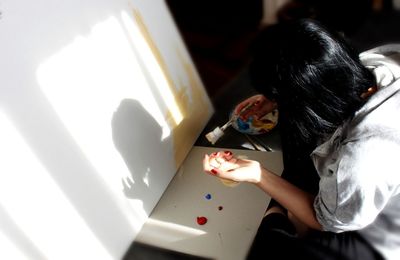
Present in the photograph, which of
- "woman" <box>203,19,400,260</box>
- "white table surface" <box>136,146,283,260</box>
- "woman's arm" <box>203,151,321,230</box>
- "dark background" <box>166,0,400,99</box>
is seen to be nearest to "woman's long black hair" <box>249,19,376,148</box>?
"woman" <box>203,19,400,260</box>

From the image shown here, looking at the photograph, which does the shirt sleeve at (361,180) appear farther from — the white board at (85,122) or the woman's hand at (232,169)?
the white board at (85,122)

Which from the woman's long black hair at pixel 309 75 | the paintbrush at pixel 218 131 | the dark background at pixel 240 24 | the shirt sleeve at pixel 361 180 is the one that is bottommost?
the dark background at pixel 240 24

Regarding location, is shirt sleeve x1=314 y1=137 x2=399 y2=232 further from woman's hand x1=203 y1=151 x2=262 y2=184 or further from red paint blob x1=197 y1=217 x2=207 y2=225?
red paint blob x1=197 y1=217 x2=207 y2=225

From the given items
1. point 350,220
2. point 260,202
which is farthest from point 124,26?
point 350,220

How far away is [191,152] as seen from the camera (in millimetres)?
1006

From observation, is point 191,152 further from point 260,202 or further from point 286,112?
point 286,112

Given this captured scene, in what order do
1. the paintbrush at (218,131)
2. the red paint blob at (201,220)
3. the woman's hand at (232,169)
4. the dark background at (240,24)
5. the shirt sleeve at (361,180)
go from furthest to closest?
1. the dark background at (240,24)
2. the paintbrush at (218,131)
3. the red paint blob at (201,220)
4. the woman's hand at (232,169)
5. the shirt sleeve at (361,180)

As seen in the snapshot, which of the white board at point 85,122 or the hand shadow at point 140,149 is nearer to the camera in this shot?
the white board at point 85,122

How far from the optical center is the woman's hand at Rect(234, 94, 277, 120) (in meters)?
1.00

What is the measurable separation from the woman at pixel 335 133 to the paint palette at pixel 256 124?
27 centimetres

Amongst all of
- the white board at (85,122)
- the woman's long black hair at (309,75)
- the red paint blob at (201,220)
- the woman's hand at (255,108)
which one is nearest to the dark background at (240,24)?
the woman's hand at (255,108)

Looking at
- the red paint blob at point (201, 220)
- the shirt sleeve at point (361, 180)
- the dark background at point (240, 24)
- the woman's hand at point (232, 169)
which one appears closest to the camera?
the shirt sleeve at point (361, 180)

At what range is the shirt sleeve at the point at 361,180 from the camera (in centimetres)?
56

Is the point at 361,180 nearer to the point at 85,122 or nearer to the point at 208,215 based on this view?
the point at 208,215
